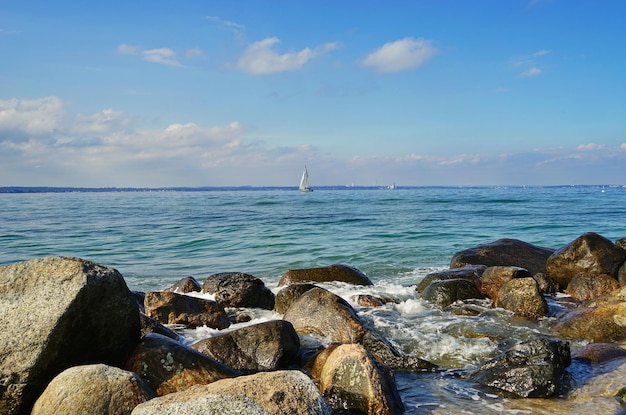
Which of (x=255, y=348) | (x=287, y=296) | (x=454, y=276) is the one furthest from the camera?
(x=454, y=276)

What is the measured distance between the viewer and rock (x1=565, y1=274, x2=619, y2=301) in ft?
40.8

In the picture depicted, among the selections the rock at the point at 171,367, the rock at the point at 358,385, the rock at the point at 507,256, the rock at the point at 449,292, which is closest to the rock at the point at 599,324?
the rock at the point at 449,292

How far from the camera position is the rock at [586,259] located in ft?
43.1

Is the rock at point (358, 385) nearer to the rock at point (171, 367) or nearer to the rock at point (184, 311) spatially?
the rock at point (171, 367)

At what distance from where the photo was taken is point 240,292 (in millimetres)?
11602

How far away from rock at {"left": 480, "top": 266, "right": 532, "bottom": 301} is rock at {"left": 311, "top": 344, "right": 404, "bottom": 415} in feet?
20.4

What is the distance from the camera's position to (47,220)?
38938 mm

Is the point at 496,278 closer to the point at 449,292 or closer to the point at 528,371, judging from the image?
the point at 449,292

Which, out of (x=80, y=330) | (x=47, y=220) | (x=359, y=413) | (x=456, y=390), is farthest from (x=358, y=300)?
(x=47, y=220)

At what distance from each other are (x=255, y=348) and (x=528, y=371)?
12.0ft

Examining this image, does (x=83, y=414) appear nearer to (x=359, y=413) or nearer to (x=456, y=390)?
(x=359, y=413)

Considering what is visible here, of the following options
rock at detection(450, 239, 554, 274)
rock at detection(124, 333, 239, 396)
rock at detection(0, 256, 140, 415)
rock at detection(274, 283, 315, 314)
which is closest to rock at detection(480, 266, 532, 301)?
rock at detection(450, 239, 554, 274)

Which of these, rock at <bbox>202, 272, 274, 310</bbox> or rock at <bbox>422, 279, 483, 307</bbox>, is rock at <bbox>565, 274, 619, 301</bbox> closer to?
rock at <bbox>422, 279, 483, 307</bbox>

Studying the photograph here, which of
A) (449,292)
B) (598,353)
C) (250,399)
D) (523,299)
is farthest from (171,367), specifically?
(523,299)
